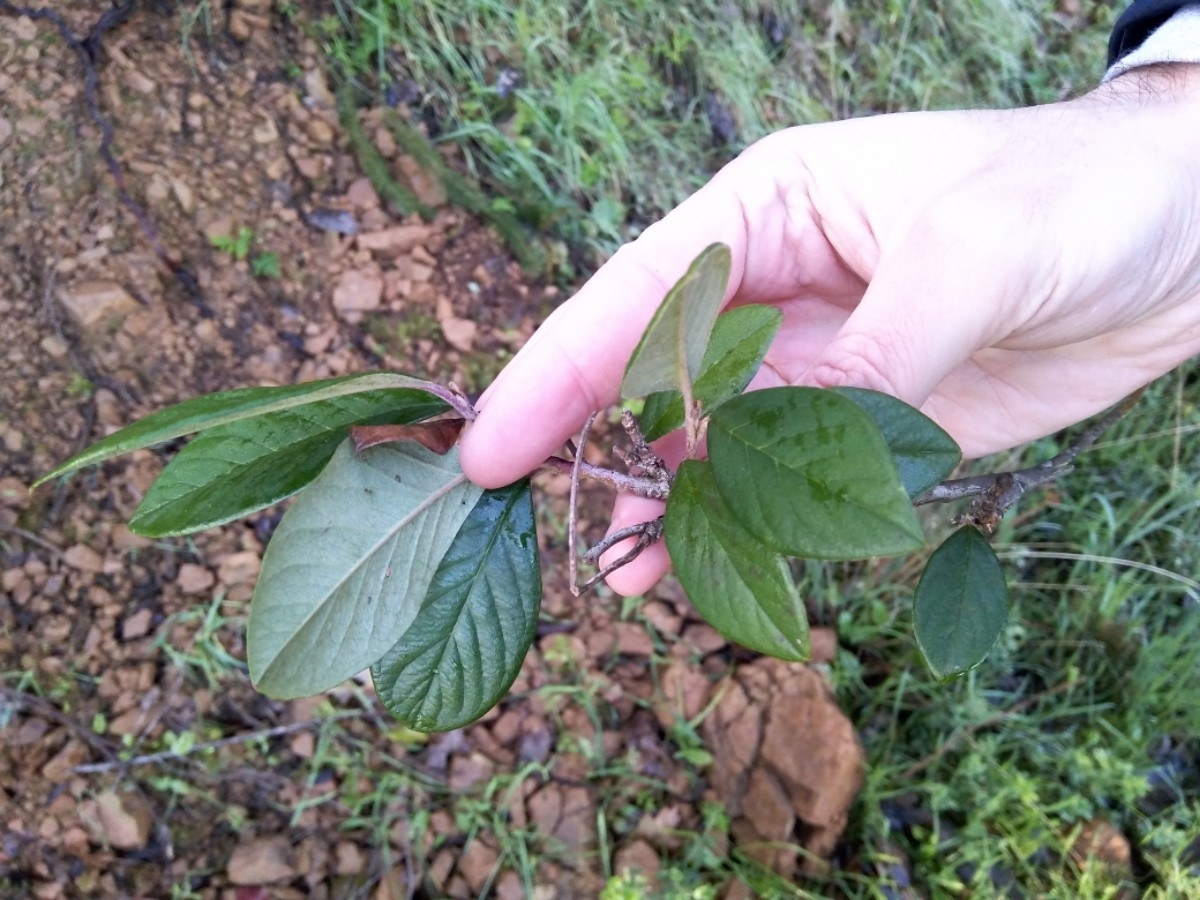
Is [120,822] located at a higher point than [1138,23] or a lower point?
lower

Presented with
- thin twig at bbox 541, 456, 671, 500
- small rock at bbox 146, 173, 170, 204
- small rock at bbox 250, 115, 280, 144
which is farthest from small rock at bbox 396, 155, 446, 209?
thin twig at bbox 541, 456, 671, 500

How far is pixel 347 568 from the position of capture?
2.57 feet

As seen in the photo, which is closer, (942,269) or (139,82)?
(942,269)

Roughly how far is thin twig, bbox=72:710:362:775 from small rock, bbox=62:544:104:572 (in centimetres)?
38

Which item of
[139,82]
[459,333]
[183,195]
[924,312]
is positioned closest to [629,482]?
[924,312]

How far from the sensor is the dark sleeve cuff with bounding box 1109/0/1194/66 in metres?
1.46

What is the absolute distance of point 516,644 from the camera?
2.90ft

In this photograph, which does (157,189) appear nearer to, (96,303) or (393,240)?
(96,303)

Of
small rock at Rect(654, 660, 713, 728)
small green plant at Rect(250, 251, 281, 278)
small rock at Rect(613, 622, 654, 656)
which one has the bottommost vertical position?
small rock at Rect(654, 660, 713, 728)

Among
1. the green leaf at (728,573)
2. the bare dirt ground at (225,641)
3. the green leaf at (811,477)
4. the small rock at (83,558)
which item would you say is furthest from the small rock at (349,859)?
the green leaf at (811,477)

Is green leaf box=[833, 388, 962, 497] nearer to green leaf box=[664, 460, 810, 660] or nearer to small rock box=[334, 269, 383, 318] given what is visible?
green leaf box=[664, 460, 810, 660]

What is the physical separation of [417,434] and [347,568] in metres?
0.14

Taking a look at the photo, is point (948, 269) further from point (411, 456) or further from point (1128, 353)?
point (1128, 353)

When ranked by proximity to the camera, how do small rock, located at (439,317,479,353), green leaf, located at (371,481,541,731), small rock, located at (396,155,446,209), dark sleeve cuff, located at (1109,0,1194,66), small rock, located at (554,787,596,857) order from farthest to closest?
small rock, located at (396,155,446,209)
small rock, located at (439,317,479,353)
small rock, located at (554,787,596,857)
dark sleeve cuff, located at (1109,0,1194,66)
green leaf, located at (371,481,541,731)
